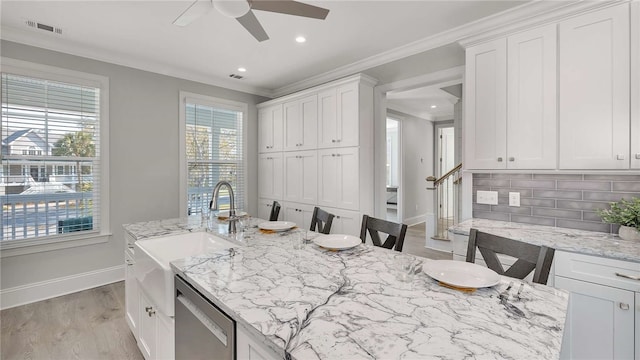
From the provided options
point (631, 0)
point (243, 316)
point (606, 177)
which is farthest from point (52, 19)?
point (606, 177)

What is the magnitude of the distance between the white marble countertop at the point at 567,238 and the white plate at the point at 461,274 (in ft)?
2.98

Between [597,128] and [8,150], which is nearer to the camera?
[597,128]

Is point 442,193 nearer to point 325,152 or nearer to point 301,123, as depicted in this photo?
point 325,152

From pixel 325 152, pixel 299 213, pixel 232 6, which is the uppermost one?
pixel 232 6

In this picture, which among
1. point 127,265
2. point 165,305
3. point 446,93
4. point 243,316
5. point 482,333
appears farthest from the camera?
point 446,93

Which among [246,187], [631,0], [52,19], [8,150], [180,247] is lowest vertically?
[180,247]

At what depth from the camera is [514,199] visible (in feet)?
7.83

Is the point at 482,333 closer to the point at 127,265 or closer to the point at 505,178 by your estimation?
the point at 505,178

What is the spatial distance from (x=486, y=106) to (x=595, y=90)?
650mm

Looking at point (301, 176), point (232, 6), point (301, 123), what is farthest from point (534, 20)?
point (301, 176)

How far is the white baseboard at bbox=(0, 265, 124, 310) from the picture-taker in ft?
9.12

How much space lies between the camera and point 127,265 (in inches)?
84.0

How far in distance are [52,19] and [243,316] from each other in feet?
10.7

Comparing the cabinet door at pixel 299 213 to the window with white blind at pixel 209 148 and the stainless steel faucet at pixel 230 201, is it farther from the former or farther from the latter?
the stainless steel faucet at pixel 230 201
